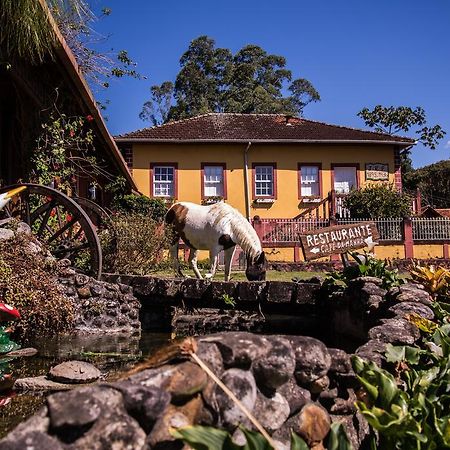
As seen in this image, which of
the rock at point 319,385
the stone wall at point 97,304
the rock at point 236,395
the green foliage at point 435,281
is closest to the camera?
the rock at point 236,395

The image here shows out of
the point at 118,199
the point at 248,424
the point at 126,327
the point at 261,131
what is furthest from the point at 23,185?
the point at 261,131

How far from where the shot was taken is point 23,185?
7.32 m

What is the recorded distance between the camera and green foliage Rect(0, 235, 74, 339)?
223 inches

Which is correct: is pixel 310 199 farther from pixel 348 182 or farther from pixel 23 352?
pixel 23 352

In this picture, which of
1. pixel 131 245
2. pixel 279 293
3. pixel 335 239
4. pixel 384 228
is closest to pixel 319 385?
pixel 279 293

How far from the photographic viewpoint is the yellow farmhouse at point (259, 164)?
2173cm

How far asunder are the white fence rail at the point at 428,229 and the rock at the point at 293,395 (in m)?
17.1

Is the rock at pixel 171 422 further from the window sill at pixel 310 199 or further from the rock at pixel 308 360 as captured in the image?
the window sill at pixel 310 199

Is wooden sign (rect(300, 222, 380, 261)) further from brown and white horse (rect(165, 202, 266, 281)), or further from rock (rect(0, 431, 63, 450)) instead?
rock (rect(0, 431, 63, 450))

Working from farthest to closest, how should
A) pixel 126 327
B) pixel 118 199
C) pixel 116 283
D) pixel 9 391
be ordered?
1. pixel 118 199
2. pixel 116 283
3. pixel 126 327
4. pixel 9 391

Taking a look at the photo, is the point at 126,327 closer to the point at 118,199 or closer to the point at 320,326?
the point at 320,326

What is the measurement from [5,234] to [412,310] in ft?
14.1

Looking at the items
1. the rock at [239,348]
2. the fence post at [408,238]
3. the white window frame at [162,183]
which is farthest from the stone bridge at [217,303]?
the white window frame at [162,183]

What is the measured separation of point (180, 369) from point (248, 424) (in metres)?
0.38
